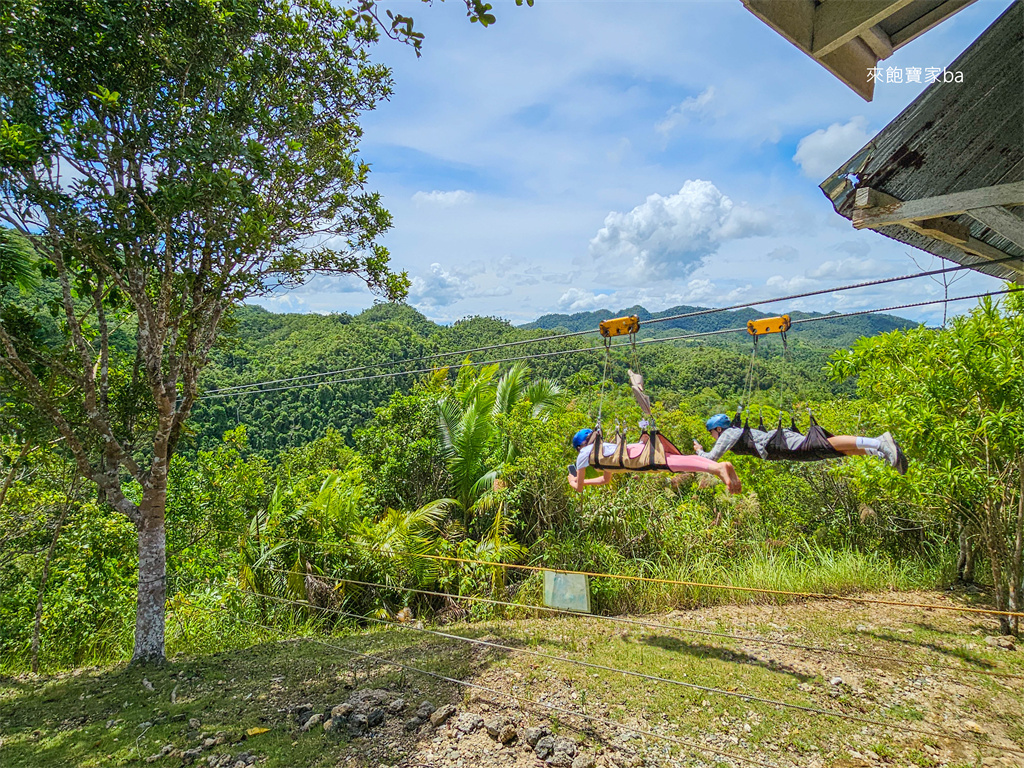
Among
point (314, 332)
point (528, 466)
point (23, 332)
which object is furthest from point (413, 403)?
point (314, 332)

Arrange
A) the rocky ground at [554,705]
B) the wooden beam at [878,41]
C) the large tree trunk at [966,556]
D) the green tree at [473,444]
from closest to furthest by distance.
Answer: the wooden beam at [878,41] → the rocky ground at [554,705] → the large tree trunk at [966,556] → the green tree at [473,444]

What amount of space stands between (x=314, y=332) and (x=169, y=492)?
25.4 metres

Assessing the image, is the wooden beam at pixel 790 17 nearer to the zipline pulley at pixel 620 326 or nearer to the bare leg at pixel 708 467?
the zipline pulley at pixel 620 326

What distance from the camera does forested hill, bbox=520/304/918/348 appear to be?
38656 mm

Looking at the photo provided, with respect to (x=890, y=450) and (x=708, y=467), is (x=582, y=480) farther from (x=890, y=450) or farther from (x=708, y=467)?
(x=890, y=450)

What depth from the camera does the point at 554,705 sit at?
4.27 metres

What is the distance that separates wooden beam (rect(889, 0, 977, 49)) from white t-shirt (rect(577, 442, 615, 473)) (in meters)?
3.37

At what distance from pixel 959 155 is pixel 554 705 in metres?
4.22

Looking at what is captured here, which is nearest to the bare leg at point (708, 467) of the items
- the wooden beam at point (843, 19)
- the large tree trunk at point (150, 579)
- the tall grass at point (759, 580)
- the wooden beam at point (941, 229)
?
the wooden beam at point (941, 229)

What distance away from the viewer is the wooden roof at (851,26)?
1770mm

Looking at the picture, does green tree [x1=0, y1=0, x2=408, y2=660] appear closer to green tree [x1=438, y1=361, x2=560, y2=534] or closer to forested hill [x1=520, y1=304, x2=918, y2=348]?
green tree [x1=438, y1=361, x2=560, y2=534]

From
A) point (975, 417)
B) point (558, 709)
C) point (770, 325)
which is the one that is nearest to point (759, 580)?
point (975, 417)

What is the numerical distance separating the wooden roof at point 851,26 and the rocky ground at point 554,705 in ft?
10.7

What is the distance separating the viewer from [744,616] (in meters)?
6.61
